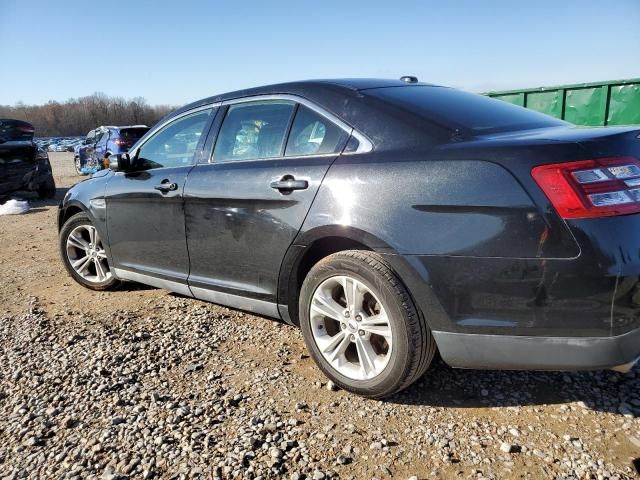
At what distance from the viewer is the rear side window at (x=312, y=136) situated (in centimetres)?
269

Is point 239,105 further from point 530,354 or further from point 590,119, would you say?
point 590,119

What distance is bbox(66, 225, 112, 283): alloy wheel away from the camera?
14.9 ft

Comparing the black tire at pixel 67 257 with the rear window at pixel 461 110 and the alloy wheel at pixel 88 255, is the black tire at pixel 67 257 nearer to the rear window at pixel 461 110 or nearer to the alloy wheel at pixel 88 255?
the alloy wheel at pixel 88 255

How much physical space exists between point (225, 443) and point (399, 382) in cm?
86

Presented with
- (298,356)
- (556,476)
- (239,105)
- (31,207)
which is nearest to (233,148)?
(239,105)

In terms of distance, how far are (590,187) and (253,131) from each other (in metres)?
2.00

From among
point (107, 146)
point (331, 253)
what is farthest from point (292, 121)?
point (107, 146)

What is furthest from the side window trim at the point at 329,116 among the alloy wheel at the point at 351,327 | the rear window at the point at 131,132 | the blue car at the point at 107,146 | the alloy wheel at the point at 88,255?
the rear window at the point at 131,132

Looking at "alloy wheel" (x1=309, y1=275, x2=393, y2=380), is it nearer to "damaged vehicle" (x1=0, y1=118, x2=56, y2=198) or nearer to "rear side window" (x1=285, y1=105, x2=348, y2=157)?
"rear side window" (x1=285, y1=105, x2=348, y2=157)

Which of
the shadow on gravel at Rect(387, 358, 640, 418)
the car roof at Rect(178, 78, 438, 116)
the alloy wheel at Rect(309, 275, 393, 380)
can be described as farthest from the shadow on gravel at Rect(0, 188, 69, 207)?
the shadow on gravel at Rect(387, 358, 640, 418)

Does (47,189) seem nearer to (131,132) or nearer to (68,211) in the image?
(131,132)

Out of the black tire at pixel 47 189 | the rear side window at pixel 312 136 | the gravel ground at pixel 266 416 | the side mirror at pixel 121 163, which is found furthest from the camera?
the black tire at pixel 47 189

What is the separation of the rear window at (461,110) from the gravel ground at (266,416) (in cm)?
138

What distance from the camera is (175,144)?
3.78m
